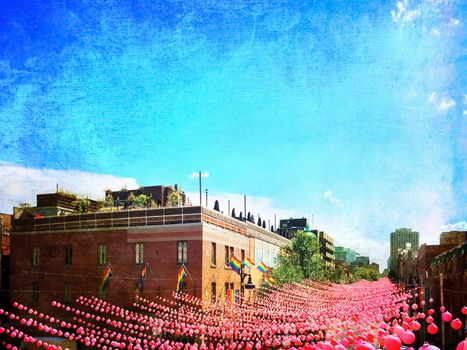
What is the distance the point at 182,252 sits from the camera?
40.8 m

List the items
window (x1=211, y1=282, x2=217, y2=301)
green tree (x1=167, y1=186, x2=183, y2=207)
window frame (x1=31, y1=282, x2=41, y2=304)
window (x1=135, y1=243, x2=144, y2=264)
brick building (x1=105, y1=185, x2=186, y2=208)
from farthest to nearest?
brick building (x1=105, y1=185, x2=186, y2=208) < green tree (x1=167, y1=186, x2=183, y2=207) < window frame (x1=31, y1=282, x2=41, y2=304) < window (x1=135, y1=243, x2=144, y2=264) < window (x1=211, y1=282, x2=217, y2=301)

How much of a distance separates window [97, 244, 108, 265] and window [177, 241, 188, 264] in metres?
7.40

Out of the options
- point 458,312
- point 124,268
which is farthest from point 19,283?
point 458,312

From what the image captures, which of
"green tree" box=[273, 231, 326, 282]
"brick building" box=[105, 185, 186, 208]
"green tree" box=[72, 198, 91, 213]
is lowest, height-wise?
"green tree" box=[273, 231, 326, 282]

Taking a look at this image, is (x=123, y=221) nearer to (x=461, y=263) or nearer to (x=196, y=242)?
(x=196, y=242)

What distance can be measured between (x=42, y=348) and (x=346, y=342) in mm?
32350

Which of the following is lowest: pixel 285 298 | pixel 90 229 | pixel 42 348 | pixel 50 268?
pixel 42 348

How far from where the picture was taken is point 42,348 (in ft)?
132

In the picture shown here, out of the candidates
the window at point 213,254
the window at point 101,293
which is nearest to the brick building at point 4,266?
the window at point 101,293

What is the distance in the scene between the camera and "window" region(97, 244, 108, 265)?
43.7 meters

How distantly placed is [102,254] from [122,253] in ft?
7.78

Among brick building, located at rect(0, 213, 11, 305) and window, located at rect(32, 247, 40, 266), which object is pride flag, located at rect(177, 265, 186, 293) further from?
brick building, located at rect(0, 213, 11, 305)

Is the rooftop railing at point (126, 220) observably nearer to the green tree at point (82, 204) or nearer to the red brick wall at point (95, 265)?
the red brick wall at point (95, 265)

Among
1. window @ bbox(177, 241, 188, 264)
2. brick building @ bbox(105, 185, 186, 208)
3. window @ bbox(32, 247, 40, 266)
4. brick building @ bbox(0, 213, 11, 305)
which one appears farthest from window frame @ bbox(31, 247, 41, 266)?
brick building @ bbox(105, 185, 186, 208)
